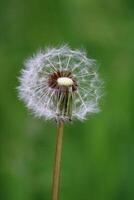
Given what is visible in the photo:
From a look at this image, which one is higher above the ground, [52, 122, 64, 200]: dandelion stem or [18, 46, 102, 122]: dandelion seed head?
[18, 46, 102, 122]: dandelion seed head

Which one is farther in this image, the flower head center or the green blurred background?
the green blurred background

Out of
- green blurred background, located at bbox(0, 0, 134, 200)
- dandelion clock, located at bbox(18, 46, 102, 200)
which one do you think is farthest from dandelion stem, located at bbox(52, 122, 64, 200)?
green blurred background, located at bbox(0, 0, 134, 200)

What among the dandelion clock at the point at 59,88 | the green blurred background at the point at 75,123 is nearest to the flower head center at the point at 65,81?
Result: the dandelion clock at the point at 59,88

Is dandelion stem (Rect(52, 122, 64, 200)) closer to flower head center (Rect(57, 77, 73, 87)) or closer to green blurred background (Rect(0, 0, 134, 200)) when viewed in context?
flower head center (Rect(57, 77, 73, 87))

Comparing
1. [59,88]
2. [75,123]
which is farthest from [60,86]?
[75,123]

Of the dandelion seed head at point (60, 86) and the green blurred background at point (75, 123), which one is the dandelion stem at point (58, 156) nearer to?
the dandelion seed head at point (60, 86)

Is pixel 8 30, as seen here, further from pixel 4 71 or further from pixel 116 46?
pixel 116 46
